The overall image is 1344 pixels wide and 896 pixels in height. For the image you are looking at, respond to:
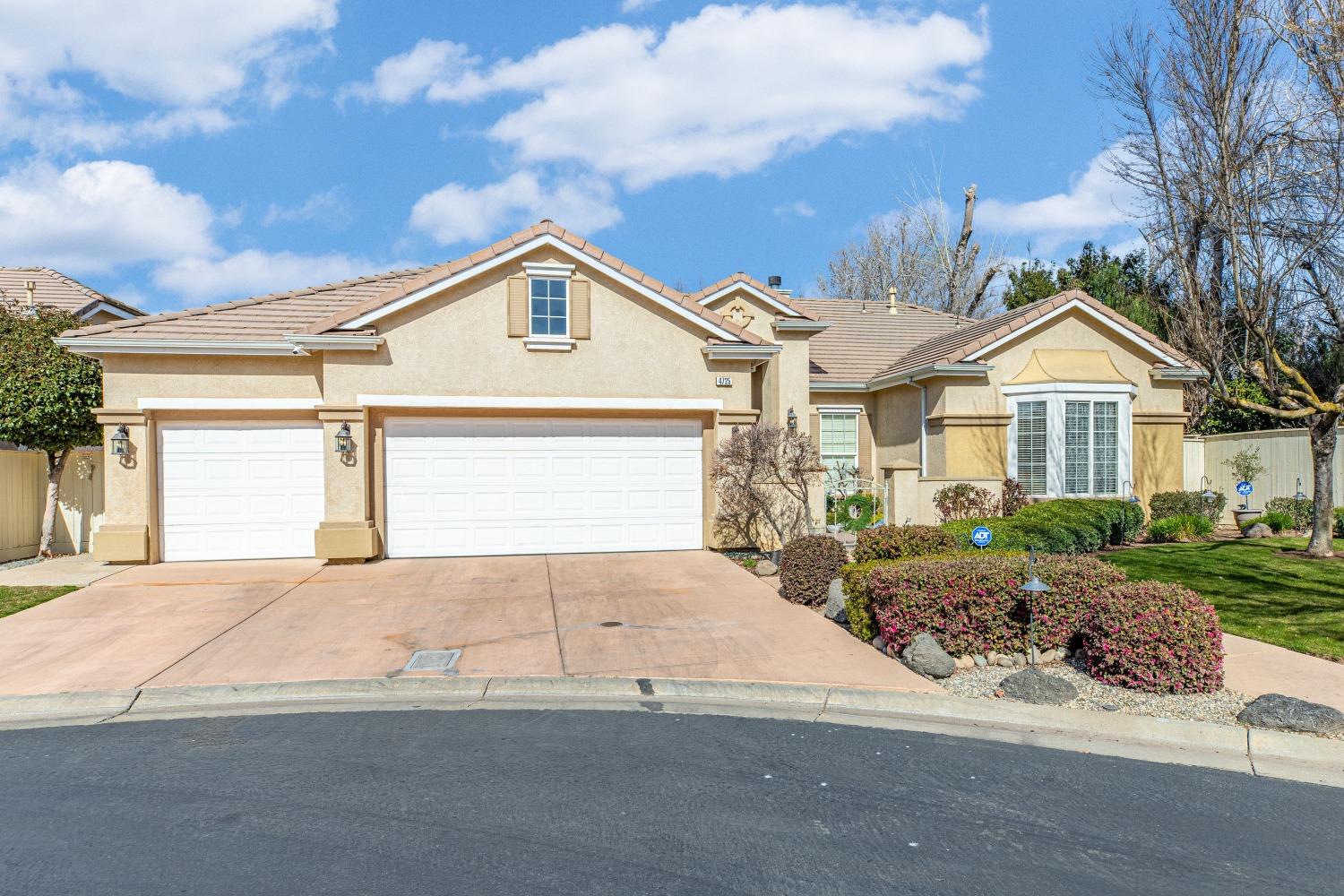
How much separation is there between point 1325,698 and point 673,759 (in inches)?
210

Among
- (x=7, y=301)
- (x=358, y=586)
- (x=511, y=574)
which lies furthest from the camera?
(x=7, y=301)

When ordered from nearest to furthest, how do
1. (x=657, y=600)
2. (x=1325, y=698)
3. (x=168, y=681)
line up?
(x=1325, y=698) → (x=168, y=681) → (x=657, y=600)

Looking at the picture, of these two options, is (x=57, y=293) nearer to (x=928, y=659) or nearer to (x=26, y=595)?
(x=26, y=595)

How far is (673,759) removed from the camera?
591cm

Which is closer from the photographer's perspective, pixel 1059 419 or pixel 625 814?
pixel 625 814

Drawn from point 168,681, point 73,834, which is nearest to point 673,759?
point 73,834

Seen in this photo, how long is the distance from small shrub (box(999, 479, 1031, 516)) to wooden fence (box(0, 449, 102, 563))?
16.7 meters

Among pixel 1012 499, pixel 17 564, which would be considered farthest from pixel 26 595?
pixel 1012 499

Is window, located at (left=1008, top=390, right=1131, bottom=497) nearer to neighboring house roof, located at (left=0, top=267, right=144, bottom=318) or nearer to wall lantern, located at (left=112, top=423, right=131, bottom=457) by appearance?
wall lantern, located at (left=112, top=423, right=131, bottom=457)

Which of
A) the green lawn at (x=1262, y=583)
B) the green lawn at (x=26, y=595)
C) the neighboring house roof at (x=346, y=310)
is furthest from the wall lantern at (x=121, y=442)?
the green lawn at (x=1262, y=583)

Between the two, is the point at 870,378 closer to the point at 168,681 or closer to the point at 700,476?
the point at 700,476

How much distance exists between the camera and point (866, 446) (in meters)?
20.6

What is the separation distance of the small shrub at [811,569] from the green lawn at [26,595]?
9352 millimetres

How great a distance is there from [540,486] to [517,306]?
2.96m
